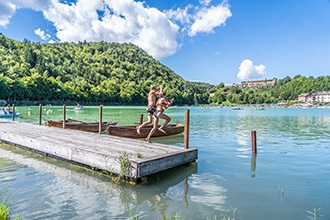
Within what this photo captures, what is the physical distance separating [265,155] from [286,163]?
188 centimetres

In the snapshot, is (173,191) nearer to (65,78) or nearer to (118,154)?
(118,154)

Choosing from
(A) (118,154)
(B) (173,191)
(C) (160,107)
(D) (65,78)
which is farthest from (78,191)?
(D) (65,78)

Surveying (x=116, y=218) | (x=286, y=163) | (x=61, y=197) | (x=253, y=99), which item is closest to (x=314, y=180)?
(x=286, y=163)

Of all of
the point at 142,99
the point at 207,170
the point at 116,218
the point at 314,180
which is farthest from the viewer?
the point at 142,99

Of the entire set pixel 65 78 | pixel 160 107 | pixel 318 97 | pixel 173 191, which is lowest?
pixel 173 191

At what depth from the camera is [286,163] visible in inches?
471

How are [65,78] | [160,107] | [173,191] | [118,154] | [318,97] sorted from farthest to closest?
[318,97], [65,78], [160,107], [118,154], [173,191]

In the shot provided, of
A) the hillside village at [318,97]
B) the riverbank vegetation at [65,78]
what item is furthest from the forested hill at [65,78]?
the hillside village at [318,97]

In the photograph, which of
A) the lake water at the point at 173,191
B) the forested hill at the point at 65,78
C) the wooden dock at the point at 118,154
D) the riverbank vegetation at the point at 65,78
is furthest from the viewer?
the forested hill at the point at 65,78

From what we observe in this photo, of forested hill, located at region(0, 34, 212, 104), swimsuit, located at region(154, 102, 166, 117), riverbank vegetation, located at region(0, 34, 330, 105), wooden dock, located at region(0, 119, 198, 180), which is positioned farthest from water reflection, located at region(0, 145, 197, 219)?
forested hill, located at region(0, 34, 212, 104)

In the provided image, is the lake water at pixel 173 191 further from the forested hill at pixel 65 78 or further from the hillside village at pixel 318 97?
the hillside village at pixel 318 97

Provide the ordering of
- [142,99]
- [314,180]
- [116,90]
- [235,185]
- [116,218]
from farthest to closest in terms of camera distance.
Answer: [142,99] → [116,90] → [314,180] → [235,185] → [116,218]

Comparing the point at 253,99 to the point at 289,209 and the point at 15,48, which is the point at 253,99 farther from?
the point at 289,209

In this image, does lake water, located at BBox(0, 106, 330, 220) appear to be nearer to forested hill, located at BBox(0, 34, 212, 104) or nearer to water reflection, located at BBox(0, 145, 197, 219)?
water reflection, located at BBox(0, 145, 197, 219)
